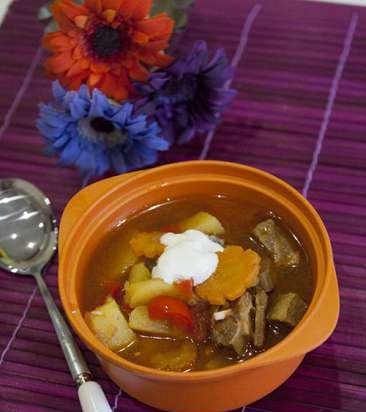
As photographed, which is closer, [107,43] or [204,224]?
[204,224]

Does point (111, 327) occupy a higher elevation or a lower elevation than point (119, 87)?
lower

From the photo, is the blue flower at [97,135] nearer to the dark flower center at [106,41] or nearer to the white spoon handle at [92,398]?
the dark flower center at [106,41]

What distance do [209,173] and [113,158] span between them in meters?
0.22

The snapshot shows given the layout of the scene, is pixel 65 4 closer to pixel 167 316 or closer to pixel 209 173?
pixel 209 173

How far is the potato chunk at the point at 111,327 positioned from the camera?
107 centimetres

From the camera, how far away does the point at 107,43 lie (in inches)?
51.3

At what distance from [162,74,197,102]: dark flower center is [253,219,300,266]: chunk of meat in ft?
1.06

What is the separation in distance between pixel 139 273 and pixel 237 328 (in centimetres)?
18

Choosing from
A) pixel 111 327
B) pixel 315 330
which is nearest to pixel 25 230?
pixel 111 327

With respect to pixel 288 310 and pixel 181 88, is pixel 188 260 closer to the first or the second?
pixel 288 310

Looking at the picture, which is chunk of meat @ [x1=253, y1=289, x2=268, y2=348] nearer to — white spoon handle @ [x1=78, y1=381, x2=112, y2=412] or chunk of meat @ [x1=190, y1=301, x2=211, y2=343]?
chunk of meat @ [x1=190, y1=301, x2=211, y2=343]

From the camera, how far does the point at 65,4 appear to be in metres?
1.27

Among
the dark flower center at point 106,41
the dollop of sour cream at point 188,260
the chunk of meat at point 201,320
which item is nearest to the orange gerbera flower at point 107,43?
the dark flower center at point 106,41

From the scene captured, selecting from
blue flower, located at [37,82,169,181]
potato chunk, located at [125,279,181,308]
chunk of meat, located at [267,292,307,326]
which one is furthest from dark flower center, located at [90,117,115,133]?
chunk of meat, located at [267,292,307,326]
